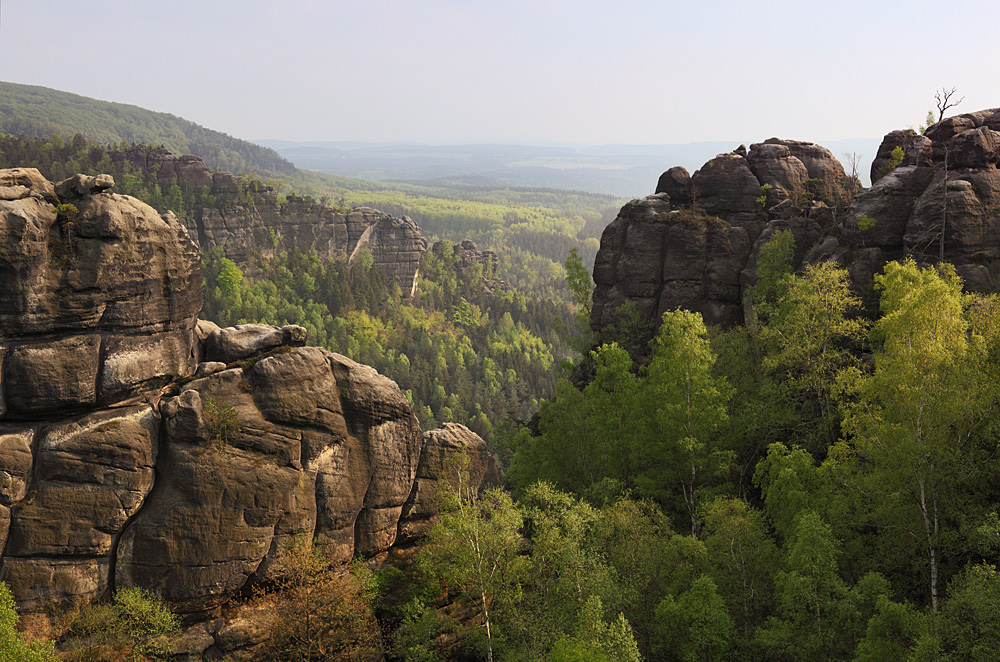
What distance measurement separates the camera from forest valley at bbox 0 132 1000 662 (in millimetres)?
22156

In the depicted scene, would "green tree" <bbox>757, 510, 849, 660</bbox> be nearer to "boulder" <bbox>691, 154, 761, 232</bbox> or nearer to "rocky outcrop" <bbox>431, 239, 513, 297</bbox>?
"boulder" <bbox>691, 154, 761, 232</bbox>

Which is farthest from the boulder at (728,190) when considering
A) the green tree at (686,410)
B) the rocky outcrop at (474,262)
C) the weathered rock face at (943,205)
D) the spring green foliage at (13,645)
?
the rocky outcrop at (474,262)

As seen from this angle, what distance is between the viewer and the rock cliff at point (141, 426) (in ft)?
81.2

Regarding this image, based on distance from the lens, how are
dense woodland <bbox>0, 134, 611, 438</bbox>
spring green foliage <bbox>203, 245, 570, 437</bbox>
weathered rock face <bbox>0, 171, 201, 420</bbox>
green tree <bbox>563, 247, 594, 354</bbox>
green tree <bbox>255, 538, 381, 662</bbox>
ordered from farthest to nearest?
1. dense woodland <bbox>0, 134, 611, 438</bbox>
2. spring green foliage <bbox>203, 245, 570, 437</bbox>
3. green tree <bbox>563, 247, 594, 354</bbox>
4. green tree <bbox>255, 538, 381, 662</bbox>
5. weathered rock face <bbox>0, 171, 201, 420</bbox>

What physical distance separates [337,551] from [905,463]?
24021 millimetres

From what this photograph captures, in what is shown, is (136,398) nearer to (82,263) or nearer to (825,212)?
(82,263)

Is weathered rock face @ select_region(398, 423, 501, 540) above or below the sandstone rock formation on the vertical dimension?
below

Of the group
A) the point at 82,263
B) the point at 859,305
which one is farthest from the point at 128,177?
the point at 859,305

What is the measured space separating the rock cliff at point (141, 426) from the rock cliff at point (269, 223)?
Answer: 118065 millimetres

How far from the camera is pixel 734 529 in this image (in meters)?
26.5

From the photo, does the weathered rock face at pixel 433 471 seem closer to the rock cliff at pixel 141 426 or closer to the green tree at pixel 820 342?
the rock cliff at pixel 141 426

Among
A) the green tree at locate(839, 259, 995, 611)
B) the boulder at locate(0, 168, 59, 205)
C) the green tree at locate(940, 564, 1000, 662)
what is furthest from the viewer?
the boulder at locate(0, 168, 59, 205)

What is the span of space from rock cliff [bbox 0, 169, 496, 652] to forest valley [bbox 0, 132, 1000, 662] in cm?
195

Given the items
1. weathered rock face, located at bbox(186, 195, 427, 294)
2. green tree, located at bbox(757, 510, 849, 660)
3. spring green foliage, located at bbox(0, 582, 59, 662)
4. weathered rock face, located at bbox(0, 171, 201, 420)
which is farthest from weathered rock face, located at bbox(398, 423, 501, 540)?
weathered rock face, located at bbox(186, 195, 427, 294)
